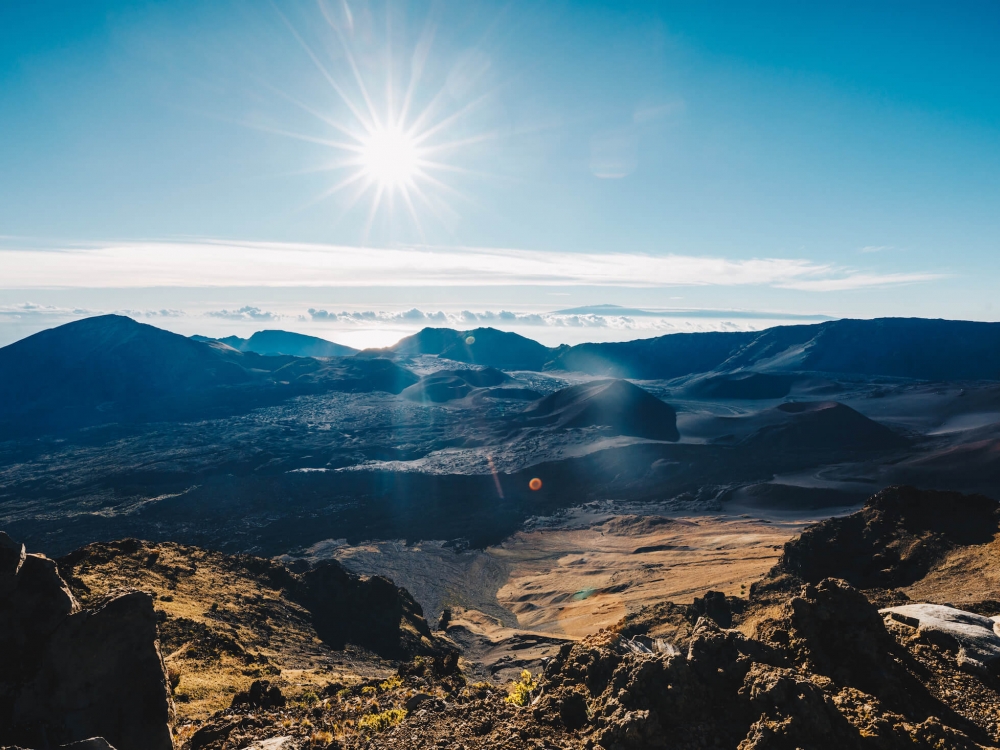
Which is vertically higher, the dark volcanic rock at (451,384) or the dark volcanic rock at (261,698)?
the dark volcanic rock at (261,698)

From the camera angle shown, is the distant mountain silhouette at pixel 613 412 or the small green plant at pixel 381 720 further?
the distant mountain silhouette at pixel 613 412

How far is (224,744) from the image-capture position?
31.3ft

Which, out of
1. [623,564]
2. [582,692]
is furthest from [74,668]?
[623,564]

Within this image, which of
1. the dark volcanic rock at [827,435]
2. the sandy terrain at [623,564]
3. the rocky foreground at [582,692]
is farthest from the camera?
the dark volcanic rock at [827,435]

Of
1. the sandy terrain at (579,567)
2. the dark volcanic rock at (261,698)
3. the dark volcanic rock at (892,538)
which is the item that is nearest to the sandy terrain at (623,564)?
the sandy terrain at (579,567)

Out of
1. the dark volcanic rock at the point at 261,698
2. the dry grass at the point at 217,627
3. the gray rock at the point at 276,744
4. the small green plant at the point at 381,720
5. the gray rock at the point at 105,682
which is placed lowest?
the dry grass at the point at 217,627

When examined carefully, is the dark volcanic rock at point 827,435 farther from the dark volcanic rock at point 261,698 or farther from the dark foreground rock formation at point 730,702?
the dark volcanic rock at point 261,698

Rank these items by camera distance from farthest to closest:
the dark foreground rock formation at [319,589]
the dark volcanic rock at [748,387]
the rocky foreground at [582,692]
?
1. the dark volcanic rock at [748,387]
2. the dark foreground rock formation at [319,589]
3. the rocky foreground at [582,692]

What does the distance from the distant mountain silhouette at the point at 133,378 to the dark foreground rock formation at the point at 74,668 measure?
147 meters

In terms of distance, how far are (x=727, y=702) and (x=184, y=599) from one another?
73.6 ft

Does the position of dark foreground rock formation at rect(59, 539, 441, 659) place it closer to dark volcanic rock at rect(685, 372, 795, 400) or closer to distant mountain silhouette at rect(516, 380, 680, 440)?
distant mountain silhouette at rect(516, 380, 680, 440)

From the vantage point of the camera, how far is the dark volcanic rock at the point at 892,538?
24.0 m

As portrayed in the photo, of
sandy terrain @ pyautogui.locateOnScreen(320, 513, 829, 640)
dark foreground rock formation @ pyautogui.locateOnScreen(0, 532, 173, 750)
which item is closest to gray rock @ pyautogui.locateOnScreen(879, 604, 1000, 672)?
dark foreground rock formation @ pyautogui.locateOnScreen(0, 532, 173, 750)

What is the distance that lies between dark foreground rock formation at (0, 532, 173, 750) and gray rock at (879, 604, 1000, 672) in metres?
12.7
